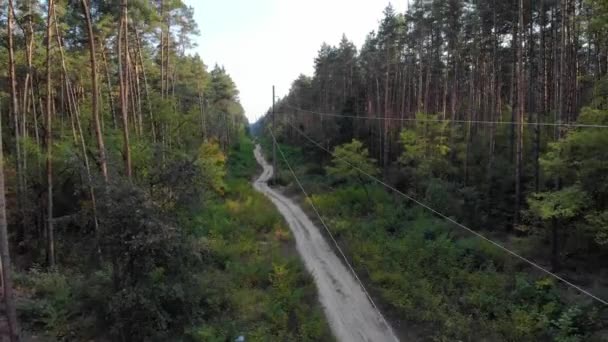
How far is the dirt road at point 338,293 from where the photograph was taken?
15.1 meters

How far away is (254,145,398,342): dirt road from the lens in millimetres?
15078

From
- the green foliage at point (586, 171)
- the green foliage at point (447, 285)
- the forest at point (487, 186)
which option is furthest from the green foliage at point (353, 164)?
the green foliage at point (586, 171)

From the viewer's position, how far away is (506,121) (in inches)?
1168

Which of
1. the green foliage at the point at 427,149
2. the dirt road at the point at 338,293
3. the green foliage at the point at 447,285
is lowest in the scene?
the dirt road at the point at 338,293

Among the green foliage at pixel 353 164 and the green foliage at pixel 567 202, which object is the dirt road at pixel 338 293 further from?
the green foliage at pixel 567 202

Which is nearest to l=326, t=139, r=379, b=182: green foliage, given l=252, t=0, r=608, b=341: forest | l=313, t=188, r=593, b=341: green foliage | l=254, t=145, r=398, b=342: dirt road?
l=252, t=0, r=608, b=341: forest

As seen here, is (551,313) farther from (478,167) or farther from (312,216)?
(312,216)

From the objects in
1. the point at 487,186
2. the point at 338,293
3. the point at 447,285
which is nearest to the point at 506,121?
the point at 487,186

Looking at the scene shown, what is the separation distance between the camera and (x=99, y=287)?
12.8m

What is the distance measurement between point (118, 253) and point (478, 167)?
23.8 meters

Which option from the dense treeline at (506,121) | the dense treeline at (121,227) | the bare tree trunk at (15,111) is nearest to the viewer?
the dense treeline at (121,227)

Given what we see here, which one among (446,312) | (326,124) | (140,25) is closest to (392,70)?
(326,124)

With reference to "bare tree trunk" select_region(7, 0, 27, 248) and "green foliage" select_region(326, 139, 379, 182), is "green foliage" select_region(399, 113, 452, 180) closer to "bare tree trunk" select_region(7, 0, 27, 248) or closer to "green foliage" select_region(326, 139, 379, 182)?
"green foliage" select_region(326, 139, 379, 182)

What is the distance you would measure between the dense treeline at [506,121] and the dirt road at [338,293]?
7.00 m
